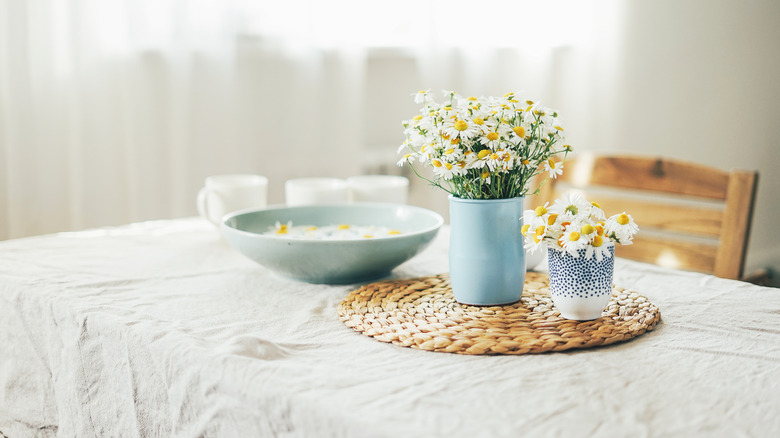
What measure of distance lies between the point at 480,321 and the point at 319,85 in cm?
164

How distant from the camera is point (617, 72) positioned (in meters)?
2.62

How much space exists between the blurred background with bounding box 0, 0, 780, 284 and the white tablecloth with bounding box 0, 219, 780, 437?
917mm

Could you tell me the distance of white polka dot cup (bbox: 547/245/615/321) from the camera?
30.2 inches

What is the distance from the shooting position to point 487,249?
84 cm

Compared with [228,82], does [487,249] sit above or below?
below

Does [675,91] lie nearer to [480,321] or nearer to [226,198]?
[226,198]

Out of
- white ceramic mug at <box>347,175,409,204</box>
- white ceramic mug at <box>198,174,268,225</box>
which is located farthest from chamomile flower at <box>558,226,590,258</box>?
white ceramic mug at <box>198,174,268,225</box>

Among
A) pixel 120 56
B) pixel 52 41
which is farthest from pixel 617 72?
pixel 52 41

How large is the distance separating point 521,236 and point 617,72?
199cm

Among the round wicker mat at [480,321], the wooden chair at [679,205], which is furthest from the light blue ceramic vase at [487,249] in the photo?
the wooden chair at [679,205]

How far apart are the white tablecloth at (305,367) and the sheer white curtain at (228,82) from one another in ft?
2.97

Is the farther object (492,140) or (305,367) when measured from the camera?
(492,140)

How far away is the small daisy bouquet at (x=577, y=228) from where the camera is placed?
0.76 m

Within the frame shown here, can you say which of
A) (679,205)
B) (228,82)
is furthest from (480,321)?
(228,82)
